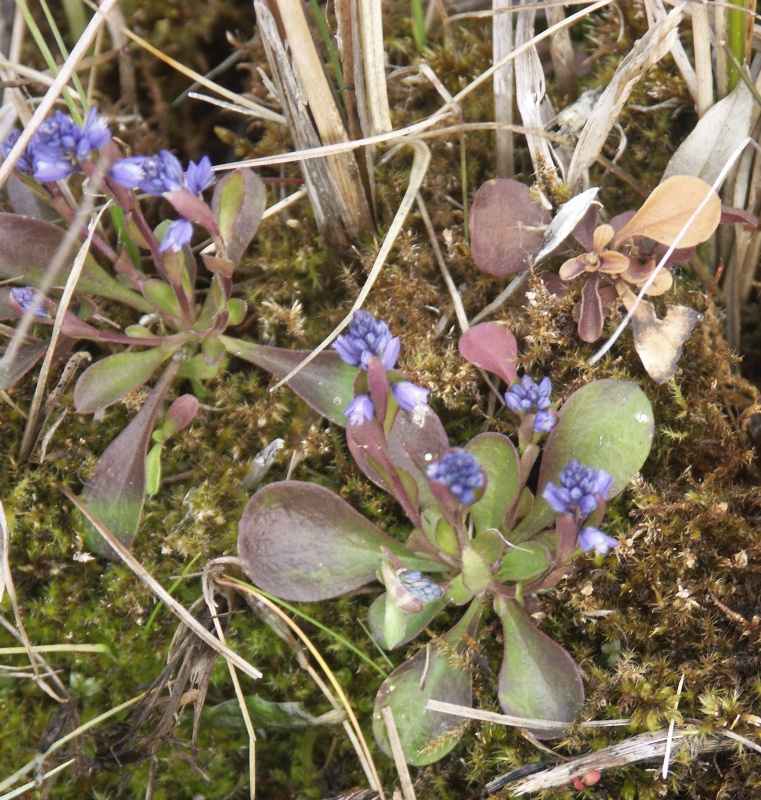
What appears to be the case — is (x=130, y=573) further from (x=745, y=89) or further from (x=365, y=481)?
(x=745, y=89)

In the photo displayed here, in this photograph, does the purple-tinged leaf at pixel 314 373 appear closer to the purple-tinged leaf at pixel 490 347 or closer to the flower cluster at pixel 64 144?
the purple-tinged leaf at pixel 490 347

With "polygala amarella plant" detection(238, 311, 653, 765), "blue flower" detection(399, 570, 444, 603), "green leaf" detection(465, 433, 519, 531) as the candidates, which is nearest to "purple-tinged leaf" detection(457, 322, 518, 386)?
"polygala amarella plant" detection(238, 311, 653, 765)

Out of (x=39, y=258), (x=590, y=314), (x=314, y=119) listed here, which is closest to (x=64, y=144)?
(x=39, y=258)

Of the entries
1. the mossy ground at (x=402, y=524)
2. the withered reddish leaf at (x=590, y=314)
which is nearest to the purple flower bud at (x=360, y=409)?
the mossy ground at (x=402, y=524)

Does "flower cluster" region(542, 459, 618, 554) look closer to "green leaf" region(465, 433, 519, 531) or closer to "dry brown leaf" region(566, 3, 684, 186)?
"green leaf" region(465, 433, 519, 531)

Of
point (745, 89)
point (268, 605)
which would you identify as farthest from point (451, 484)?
point (745, 89)

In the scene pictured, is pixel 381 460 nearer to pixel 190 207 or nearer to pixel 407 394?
pixel 407 394
